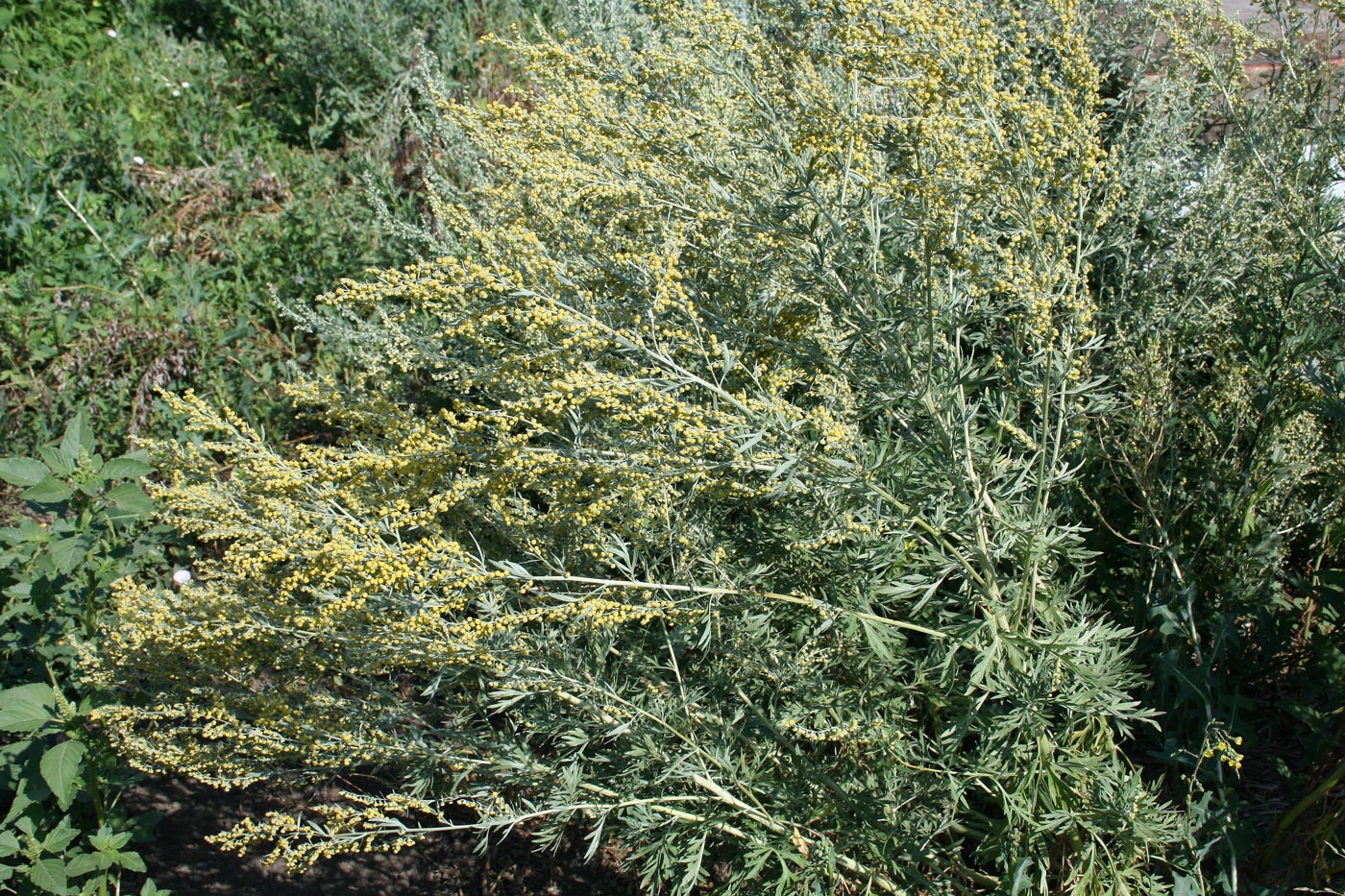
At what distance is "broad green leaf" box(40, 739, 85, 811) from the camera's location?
9.20 ft

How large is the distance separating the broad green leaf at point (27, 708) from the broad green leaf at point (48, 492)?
60cm

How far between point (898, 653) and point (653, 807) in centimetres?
79

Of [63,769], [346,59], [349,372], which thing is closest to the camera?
[63,769]

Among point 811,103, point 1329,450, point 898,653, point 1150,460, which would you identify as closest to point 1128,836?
point 898,653

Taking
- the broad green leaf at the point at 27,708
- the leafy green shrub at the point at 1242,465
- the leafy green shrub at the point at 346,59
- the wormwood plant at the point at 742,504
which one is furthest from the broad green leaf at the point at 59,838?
the leafy green shrub at the point at 346,59

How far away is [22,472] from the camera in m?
3.00

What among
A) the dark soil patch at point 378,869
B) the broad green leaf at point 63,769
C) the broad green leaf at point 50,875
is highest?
the broad green leaf at point 63,769

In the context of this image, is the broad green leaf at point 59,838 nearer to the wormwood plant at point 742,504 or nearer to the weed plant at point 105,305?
the weed plant at point 105,305

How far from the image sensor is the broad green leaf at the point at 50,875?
9.37ft

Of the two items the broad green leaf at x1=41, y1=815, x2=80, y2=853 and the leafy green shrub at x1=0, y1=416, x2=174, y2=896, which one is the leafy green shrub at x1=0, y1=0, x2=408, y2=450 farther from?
the broad green leaf at x1=41, y1=815, x2=80, y2=853

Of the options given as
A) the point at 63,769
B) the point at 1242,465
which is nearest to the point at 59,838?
the point at 63,769

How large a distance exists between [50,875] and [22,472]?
118cm

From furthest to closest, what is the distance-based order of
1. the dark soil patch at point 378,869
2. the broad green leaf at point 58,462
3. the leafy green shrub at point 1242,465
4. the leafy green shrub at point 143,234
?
the leafy green shrub at point 143,234
the dark soil patch at point 378,869
the broad green leaf at point 58,462
the leafy green shrub at point 1242,465

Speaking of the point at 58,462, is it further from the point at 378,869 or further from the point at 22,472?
the point at 378,869
